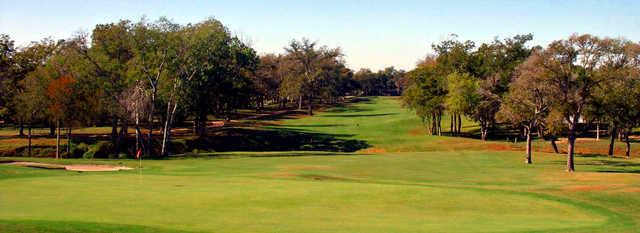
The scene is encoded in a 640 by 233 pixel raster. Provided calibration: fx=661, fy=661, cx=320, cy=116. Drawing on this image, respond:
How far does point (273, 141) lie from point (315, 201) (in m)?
67.3

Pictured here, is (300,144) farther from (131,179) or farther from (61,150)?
(131,179)

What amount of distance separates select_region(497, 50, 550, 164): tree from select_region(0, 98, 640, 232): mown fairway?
6.38 metres

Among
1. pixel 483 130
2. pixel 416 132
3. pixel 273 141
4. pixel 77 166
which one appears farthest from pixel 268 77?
pixel 77 166

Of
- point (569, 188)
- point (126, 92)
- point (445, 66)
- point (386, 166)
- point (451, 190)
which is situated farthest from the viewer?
point (445, 66)

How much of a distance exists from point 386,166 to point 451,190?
69.8 feet

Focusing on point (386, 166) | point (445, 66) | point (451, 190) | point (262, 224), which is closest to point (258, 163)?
point (386, 166)

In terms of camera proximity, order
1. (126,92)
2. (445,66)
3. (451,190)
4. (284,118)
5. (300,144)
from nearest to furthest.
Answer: (451,190)
(126,92)
(300,144)
(445,66)
(284,118)

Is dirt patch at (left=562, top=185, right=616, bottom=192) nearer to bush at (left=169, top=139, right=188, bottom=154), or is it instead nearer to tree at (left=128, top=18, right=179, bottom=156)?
tree at (left=128, top=18, right=179, bottom=156)

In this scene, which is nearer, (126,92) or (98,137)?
(126,92)

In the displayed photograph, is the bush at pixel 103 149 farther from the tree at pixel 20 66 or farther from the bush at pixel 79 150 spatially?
the tree at pixel 20 66

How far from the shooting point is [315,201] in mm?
29109

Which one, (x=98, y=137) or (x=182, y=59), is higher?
(x=182, y=59)

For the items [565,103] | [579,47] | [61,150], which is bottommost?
[61,150]

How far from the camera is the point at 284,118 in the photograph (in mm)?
131875
